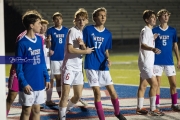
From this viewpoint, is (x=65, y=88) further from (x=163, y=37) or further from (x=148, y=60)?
(x=163, y=37)

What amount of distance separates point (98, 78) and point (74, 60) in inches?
18.4

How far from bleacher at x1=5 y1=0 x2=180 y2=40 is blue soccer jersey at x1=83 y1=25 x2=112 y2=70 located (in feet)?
72.4

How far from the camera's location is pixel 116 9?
3272 centimetres

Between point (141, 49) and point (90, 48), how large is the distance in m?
1.54

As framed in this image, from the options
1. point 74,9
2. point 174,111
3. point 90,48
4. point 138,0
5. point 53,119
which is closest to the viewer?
point 90,48

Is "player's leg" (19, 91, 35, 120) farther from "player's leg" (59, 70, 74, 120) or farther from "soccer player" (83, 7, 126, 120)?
"soccer player" (83, 7, 126, 120)

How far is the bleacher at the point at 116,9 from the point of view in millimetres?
30312

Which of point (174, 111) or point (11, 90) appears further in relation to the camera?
point (174, 111)

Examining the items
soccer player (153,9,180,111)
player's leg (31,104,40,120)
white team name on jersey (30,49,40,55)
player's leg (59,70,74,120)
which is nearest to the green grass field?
soccer player (153,9,180,111)

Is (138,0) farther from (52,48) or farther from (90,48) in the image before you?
(90,48)

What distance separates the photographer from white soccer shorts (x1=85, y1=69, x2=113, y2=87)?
7246mm

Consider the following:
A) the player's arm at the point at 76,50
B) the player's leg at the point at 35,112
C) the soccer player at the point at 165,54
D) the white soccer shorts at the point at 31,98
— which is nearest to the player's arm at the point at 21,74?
the white soccer shorts at the point at 31,98

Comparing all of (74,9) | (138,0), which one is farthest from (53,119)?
(138,0)

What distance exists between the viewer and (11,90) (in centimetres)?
711
